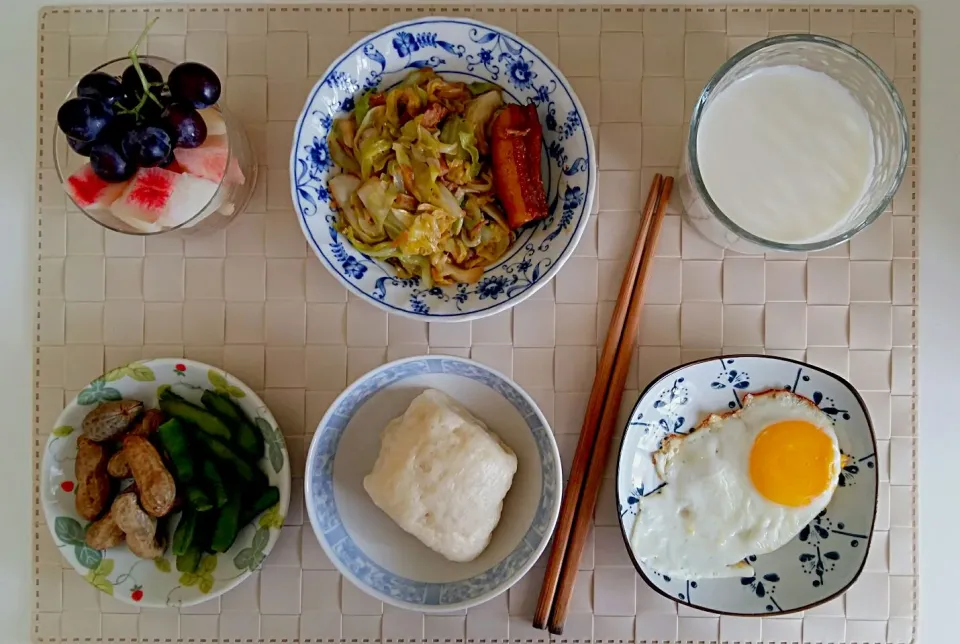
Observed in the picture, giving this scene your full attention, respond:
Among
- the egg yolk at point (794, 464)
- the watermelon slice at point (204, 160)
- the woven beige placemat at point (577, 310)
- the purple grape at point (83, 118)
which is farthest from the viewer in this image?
the woven beige placemat at point (577, 310)

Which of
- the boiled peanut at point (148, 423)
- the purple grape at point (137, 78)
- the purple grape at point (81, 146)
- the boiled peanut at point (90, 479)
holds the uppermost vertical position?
the purple grape at point (137, 78)

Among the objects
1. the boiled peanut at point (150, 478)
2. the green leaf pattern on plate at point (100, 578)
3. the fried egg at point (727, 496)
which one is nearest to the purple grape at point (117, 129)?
the boiled peanut at point (150, 478)

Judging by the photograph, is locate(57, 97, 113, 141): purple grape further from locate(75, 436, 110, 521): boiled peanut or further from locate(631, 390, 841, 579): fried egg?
locate(631, 390, 841, 579): fried egg

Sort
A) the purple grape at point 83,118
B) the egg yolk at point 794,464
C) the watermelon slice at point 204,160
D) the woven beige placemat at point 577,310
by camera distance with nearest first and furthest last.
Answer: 1. the purple grape at point 83,118
2. the watermelon slice at point 204,160
3. the egg yolk at point 794,464
4. the woven beige placemat at point 577,310

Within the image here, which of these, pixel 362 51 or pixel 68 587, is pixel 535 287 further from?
pixel 68 587

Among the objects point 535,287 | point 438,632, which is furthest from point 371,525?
point 535,287

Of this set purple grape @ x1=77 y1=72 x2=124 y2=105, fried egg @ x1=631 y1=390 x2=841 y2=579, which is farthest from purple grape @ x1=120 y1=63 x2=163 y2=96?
fried egg @ x1=631 y1=390 x2=841 y2=579

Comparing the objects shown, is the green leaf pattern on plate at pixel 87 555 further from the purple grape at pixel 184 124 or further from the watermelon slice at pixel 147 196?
the purple grape at pixel 184 124
